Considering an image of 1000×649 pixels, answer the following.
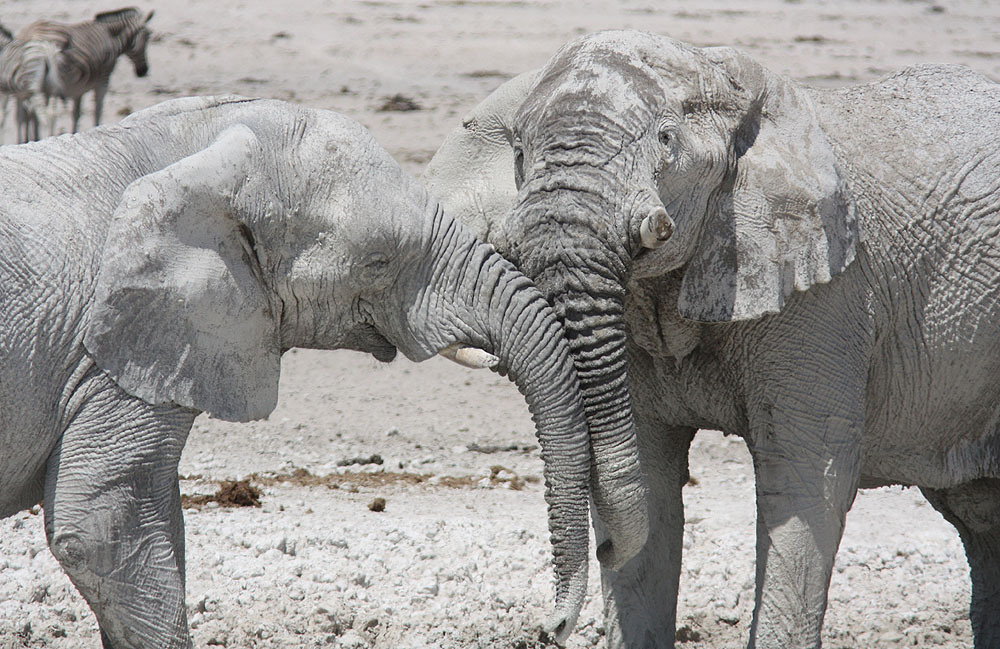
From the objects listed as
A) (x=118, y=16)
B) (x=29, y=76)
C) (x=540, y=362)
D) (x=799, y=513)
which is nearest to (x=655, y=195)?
(x=540, y=362)

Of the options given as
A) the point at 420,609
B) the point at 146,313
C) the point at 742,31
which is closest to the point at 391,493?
the point at 420,609

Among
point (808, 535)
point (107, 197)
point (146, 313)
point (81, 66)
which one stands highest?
point (107, 197)

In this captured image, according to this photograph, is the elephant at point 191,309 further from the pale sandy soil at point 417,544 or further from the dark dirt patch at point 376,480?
the dark dirt patch at point 376,480

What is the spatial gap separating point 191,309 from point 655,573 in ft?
5.62

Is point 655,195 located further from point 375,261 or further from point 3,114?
point 3,114

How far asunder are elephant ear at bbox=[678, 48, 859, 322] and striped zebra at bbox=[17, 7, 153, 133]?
862 centimetres

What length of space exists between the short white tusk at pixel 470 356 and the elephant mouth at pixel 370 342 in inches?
6.5

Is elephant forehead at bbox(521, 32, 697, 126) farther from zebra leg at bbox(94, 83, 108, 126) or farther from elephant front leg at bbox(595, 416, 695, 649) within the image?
zebra leg at bbox(94, 83, 108, 126)

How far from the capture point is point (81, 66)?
1116cm

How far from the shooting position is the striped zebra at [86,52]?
438 inches

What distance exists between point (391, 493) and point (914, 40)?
33.4 ft

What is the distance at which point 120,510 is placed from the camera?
2.94m

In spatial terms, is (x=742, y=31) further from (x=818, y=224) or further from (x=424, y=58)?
(x=818, y=224)

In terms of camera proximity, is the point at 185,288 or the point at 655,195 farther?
the point at 655,195
